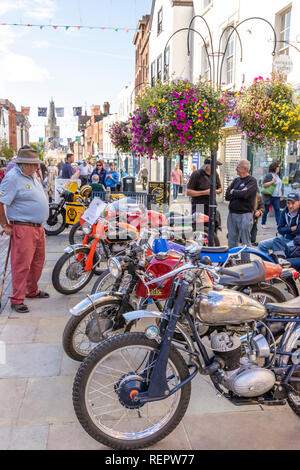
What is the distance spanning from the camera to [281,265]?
157 inches

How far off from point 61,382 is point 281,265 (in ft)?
6.99

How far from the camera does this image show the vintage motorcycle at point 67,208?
9.63 m

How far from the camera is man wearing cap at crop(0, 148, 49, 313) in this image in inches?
198

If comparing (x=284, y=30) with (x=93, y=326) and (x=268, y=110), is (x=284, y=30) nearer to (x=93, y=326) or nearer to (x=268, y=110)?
(x=268, y=110)

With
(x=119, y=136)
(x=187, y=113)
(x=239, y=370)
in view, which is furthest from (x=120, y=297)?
(x=119, y=136)

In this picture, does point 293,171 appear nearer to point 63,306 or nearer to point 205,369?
point 63,306

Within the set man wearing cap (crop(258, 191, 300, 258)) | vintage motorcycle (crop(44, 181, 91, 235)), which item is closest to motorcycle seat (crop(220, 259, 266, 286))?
man wearing cap (crop(258, 191, 300, 258))

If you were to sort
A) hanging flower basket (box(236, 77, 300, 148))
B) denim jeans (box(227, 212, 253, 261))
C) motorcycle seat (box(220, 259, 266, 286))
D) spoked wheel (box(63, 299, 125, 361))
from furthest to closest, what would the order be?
1. denim jeans (box(227, 212, 253, 261))
2. hanging flower basket (box(236, 77, 300, 148))
3. spoked wheel (box(63, 299, 125, 361))
4. motorcycle seat (box(220, 259, 266, 286))

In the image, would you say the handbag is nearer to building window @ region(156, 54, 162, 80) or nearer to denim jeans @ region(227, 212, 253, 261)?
denim jeans @ region(227, 212, 253, 261)

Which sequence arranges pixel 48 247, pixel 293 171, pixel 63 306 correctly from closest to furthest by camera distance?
pixel 63 306 < pixel 48 247 < pixel 293 171

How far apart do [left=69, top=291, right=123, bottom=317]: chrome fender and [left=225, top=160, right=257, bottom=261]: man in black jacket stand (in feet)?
11.7

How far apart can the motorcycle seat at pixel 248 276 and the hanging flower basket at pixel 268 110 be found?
3268 millimetres

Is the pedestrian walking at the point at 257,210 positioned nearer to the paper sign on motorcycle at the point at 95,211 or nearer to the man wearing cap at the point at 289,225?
the man wearing cap at the point at 289,225

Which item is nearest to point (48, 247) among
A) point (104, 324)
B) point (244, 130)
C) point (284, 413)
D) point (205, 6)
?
point (244, 130)
